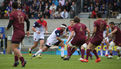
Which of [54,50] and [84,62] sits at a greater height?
[84,62]

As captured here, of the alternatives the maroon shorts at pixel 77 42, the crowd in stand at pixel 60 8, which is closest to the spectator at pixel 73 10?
the crowd in stand at pixel 60 8

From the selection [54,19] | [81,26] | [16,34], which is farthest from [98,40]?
[54,19]

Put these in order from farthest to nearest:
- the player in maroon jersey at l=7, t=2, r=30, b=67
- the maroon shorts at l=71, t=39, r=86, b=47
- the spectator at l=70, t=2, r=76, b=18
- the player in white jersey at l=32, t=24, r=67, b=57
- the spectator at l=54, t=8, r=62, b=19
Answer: the spectator at l=70, t=2, r=76, b=18, the spectator at l=54, t=8, r=62, b=19, the player in white jersey at l=32, t=24, r=67, b=57, the maroon shorts at l=71, t=39, r=86, b=47, the player in maroon jersey at l=7, t=2, r=30, b=67

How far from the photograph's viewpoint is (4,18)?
30266 millimetres

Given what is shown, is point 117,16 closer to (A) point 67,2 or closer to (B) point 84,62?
(A) point 67,2

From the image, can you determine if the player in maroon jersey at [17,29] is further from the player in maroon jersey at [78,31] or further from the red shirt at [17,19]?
the player in maroon jersey at [78,31]

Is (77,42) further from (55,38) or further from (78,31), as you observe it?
(55,38)

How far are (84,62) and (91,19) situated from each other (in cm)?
1206

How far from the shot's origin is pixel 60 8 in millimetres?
30188

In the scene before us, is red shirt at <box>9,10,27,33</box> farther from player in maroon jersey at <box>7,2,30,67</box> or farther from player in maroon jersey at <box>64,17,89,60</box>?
player in maroon jersey at <box>64,17,89,60</box>

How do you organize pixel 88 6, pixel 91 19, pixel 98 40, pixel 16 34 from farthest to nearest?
1. pixel 88 6
2. pixel 91 19
3. pixel 98 40
4. pixel 16 34

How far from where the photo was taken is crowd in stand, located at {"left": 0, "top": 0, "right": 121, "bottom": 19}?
30078 millimetres

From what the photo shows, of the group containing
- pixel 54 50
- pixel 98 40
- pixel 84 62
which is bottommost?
pixel 54 50

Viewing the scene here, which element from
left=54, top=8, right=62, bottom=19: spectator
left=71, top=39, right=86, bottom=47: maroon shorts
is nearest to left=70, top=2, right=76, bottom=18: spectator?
left=54, top=8, right=62, bottom=19: spectator
